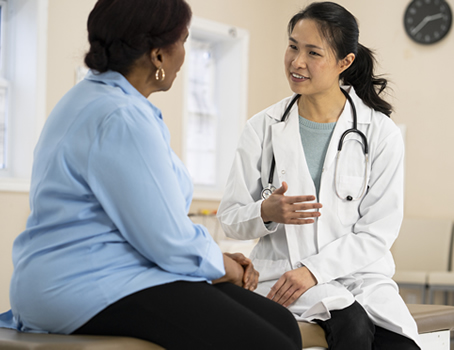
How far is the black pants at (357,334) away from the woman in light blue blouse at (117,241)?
1.13ft

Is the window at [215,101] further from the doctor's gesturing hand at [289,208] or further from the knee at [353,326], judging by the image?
the knee at [353,326]

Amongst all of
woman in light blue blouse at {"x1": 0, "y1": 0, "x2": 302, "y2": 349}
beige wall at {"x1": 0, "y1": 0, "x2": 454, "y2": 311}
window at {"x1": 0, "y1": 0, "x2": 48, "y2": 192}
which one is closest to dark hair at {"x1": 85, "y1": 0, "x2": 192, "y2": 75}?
woman in light blue blouse at {"x1": 0, "y1": 0, "x2": 302, "y2": 349}

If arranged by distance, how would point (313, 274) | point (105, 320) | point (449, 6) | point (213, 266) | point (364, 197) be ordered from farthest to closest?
point (449, 6), point (364, 197), point (313, 274), point (213, 266), point (105, 320)

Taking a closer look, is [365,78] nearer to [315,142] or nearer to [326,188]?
[315,142]

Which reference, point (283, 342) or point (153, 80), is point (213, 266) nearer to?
point (283, 342)

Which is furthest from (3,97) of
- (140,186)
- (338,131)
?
(140,186)

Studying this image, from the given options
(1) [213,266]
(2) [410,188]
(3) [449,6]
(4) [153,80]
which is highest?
(3) [449,6]

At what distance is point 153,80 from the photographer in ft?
4.02

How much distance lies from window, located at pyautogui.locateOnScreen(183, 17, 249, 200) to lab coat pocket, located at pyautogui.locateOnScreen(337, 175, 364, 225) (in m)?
3.24

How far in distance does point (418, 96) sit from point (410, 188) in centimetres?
78

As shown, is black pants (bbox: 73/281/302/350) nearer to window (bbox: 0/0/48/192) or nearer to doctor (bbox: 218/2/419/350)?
doctor (bbox: 218/2/419/350)

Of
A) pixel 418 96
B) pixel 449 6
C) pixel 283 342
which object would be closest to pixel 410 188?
pixel 418 96

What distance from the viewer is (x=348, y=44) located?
178 cm

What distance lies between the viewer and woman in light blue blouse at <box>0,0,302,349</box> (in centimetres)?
103
